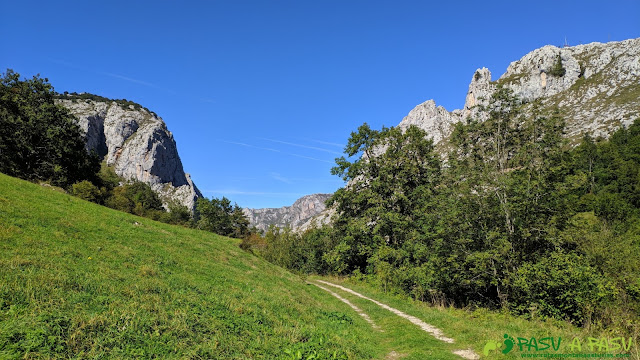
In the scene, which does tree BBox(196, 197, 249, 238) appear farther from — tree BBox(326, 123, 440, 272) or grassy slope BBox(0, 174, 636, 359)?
grassy slope BBox(0, 174, 636, 359)

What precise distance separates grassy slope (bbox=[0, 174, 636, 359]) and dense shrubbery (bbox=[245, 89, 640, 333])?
379 inches

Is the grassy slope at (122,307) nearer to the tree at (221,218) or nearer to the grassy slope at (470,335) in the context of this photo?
the grassy slope at (470,335)

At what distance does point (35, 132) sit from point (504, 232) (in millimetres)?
71811

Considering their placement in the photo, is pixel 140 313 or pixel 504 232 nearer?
pixel 140 313

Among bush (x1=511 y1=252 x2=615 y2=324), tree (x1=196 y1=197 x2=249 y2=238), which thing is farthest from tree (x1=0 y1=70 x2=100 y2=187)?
bush (x1=511 y1=252 x2=615 y2=324)

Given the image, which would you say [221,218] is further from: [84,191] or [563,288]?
[563,288]

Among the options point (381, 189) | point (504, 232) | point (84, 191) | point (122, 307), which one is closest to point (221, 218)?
point (84, 191)

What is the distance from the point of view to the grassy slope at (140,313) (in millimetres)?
6668

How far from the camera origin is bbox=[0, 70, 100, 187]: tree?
48719 mm

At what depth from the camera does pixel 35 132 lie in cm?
5203

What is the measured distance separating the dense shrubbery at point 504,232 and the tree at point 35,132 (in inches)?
2088

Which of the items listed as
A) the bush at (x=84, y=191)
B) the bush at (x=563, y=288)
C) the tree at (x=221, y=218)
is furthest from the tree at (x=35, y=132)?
the bush at (x=563, y=288)

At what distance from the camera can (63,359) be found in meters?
5.82

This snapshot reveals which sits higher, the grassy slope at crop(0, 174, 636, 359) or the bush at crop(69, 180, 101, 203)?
the bush at crop(69, 180, 101, 203)
